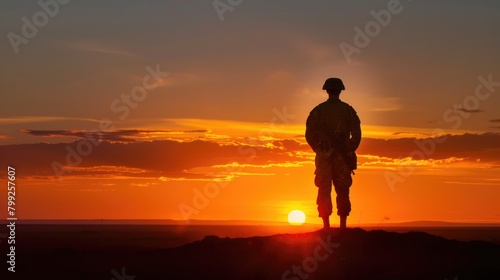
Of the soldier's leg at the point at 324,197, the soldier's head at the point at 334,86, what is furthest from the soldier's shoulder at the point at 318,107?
the soldier's leg at the point at 324,197

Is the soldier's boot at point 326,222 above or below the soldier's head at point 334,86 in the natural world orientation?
below

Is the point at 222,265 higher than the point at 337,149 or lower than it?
lower

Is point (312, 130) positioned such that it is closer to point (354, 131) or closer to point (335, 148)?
point (335, 148)

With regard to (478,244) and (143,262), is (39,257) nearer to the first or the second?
(143,262)

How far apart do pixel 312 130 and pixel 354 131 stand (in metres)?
1.16

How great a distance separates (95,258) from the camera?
872 inches

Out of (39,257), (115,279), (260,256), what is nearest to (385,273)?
(260,256)

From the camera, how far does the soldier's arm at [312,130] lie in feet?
74.4

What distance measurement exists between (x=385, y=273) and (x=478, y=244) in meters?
4.61

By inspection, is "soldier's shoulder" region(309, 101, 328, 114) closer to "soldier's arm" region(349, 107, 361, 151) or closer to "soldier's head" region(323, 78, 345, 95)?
"soldier's head" region(323, 78, 345, 95)
